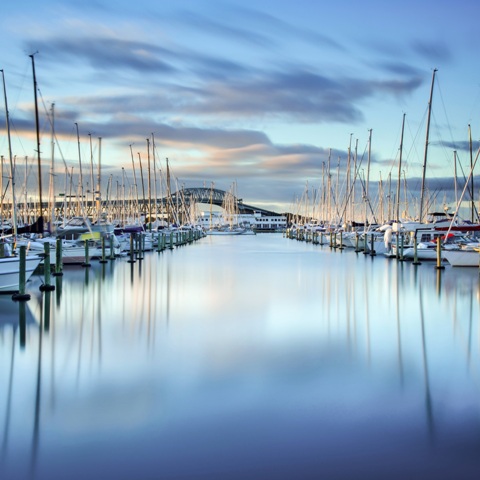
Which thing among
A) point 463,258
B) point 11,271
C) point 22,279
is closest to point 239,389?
point 22,279

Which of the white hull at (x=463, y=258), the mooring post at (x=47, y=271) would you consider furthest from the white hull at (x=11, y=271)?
the white hull at (x=463, y=258)

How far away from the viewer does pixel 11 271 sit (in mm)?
18625

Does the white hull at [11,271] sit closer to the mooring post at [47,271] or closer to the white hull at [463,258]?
the mooring post at [47,271]

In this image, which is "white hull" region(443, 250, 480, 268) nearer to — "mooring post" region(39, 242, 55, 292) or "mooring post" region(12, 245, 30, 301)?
"mooring post" region(39, 242, 55, 292)

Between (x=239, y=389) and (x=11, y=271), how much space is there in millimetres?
11757

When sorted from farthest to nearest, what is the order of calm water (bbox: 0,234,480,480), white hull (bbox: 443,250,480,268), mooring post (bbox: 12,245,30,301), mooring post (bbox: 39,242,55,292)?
1. white hull (bbox: 443,250,480,268)
2. mooring post (bbox: 39,242,55,292)
3. mooring post (bbox: 12,245,30,301)
4. calm water (bbox: 0,234,480,480)

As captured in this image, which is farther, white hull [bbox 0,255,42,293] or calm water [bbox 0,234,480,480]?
white hull [bbox 0,255,42,293]

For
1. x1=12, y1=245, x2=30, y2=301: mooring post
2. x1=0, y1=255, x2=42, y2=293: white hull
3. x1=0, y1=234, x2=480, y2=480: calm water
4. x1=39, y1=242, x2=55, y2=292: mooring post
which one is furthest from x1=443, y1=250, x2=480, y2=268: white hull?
x1=12, y1=245, x2=30, y2=301: mooring post

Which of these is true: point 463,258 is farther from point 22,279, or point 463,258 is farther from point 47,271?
point 22,279

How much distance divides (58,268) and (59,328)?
40.5 ft

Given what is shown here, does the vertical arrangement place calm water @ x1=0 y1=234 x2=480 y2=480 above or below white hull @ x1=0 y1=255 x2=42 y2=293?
below

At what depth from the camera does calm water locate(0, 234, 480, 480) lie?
626cm

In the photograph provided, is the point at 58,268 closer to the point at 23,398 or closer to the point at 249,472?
the point at 23,398

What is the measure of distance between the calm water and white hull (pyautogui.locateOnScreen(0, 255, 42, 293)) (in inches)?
29.5
